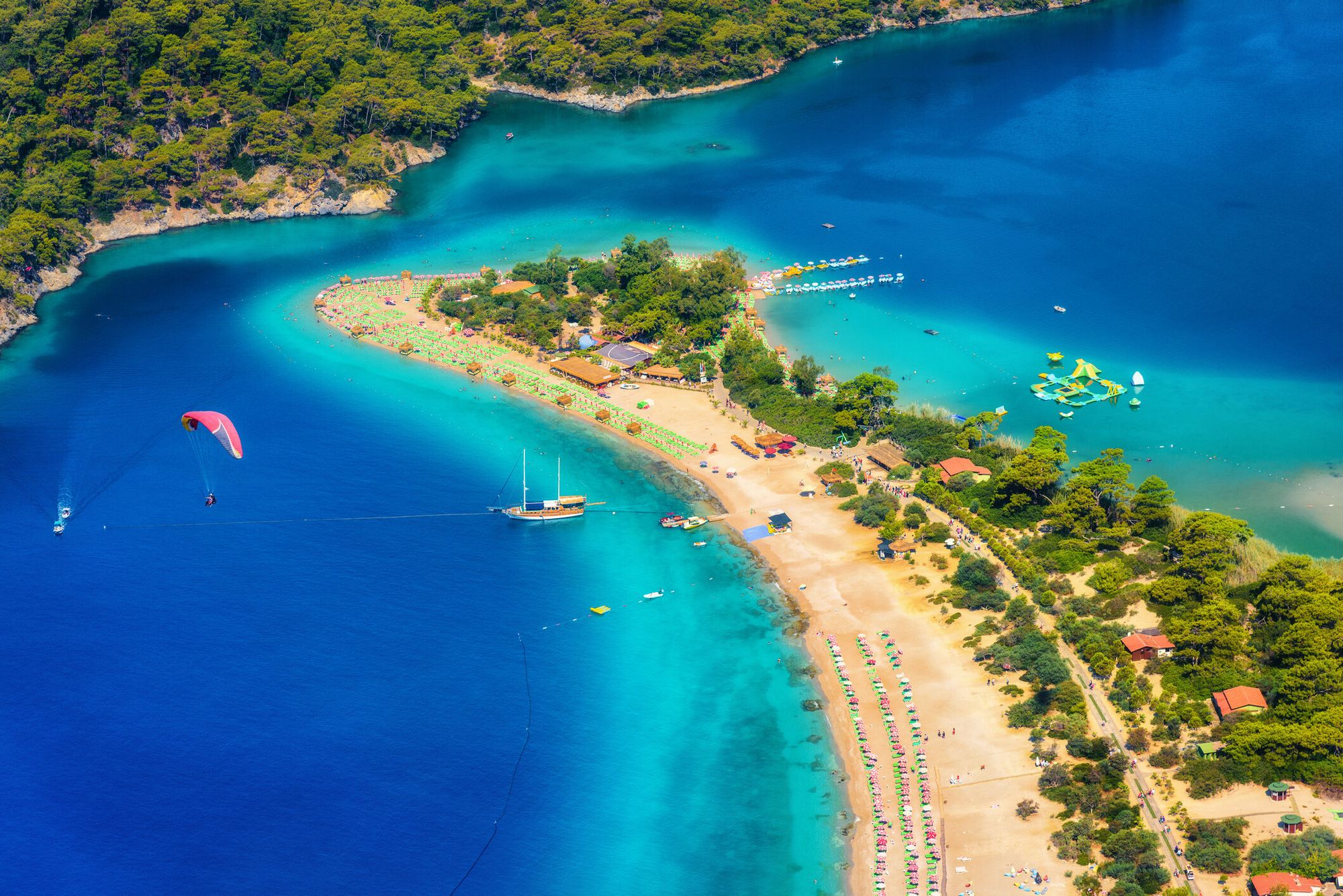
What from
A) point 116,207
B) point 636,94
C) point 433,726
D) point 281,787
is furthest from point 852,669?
point 636,94

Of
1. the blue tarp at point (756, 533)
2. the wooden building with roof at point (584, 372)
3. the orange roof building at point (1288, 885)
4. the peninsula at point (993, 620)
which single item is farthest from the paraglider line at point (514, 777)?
the orange roof building at point (1288, 885)

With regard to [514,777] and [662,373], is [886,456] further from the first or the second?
[514,777]

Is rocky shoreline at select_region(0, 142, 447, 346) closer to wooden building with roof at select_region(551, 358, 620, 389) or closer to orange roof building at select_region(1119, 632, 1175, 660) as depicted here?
wooden building with roof at select_region(551, 358, 620, 389)

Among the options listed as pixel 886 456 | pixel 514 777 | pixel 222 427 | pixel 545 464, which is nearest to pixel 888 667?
pixel 886 456

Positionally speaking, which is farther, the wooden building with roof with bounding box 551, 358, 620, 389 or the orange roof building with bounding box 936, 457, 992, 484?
the wooden building with roof with bounding box 551, 358, 620, 389

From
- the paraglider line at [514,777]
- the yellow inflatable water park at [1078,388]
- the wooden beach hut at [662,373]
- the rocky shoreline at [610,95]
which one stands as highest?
the rocky shoreline at [610,95]

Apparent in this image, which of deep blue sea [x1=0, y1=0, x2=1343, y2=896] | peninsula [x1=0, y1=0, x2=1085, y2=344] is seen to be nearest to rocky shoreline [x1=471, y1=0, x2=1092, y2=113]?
peninsula [x1=0, y1=0, x2=1085, y2=344]

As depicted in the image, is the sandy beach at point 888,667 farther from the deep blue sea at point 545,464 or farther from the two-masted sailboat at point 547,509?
the two-masted sailboat at point 547,509
